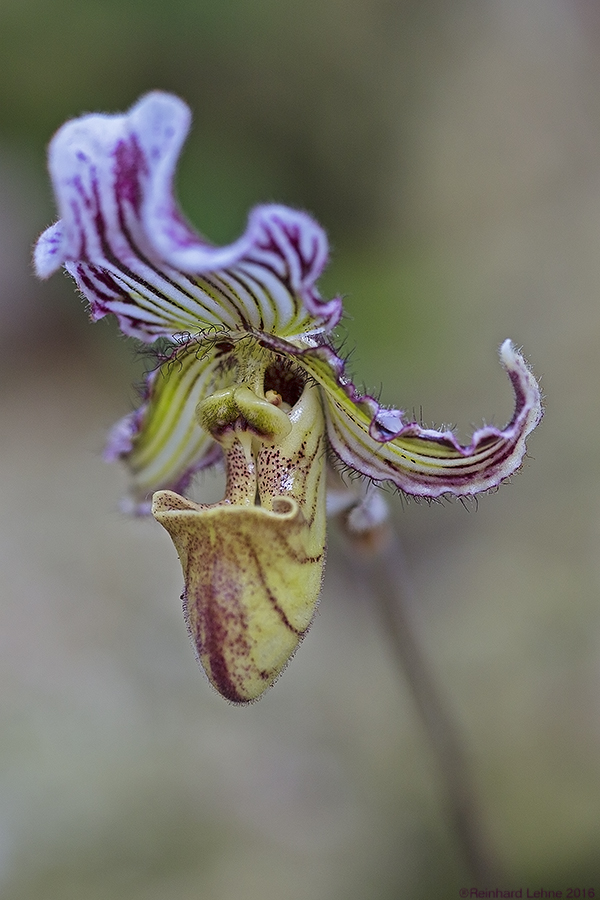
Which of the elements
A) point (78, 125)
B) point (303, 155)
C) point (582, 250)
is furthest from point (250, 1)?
point (78, 125)

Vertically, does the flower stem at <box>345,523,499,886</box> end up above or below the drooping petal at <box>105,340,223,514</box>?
below

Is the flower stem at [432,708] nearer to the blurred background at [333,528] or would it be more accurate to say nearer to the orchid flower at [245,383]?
the blurred background at [333,528]

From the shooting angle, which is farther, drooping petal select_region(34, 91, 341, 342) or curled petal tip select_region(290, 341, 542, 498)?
curled petal tip select_region(290, 341, 542, 498)

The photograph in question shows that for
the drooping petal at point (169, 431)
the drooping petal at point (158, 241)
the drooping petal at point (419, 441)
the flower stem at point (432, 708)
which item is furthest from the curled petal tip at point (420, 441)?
the flower stem at point (432, 708)

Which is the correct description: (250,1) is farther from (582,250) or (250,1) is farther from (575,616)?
(575,616)

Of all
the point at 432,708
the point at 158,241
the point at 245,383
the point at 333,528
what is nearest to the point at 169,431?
the point at 245,383

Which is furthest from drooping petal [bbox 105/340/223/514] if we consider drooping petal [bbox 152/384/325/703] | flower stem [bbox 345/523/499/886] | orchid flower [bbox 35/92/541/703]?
flower stem [bbox 345/523/499/886]

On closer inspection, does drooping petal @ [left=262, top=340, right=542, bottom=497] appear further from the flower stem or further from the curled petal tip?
the flower stem
